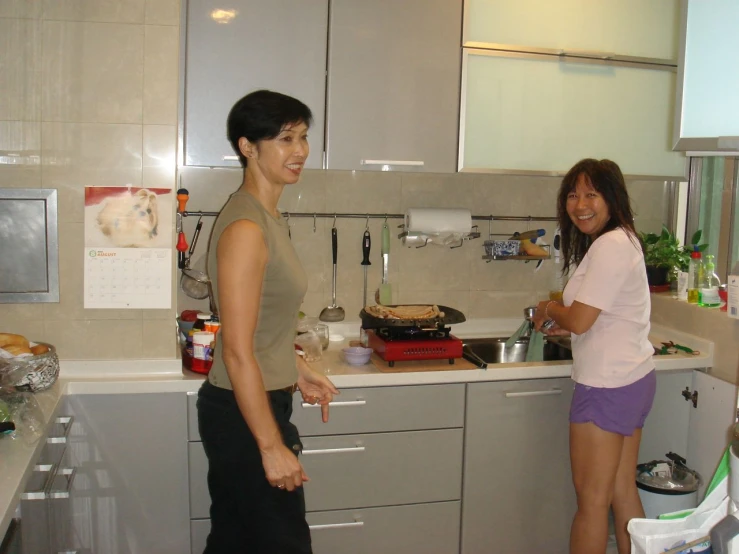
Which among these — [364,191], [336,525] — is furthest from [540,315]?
[336,525]

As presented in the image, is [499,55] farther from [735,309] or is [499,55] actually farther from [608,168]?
[735,309]

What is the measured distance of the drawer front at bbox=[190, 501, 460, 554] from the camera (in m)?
2.24

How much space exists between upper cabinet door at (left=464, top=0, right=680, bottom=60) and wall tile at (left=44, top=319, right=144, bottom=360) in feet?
4.99

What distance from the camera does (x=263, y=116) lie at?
1.55 metres

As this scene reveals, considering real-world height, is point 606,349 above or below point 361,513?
above

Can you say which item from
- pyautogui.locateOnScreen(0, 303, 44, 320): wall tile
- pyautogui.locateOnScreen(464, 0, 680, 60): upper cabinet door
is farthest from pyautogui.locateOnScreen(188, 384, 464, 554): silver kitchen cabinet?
pyautogui.locateOnScreen(464, 0, 680, 60): upper cabinet door

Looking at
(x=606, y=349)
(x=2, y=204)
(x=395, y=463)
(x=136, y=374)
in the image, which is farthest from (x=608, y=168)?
(x=2, y=204)

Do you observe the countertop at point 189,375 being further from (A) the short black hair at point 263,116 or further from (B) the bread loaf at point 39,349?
(A) the short black hair at point 263,116

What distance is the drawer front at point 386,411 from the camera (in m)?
2.18

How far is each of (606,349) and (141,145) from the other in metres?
1.50

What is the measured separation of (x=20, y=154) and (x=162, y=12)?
0.58 meters

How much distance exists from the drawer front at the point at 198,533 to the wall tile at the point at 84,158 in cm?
99

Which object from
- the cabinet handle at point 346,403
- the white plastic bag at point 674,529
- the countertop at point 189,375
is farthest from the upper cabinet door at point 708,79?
the cabinet handle at point 346,403

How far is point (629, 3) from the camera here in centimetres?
261
